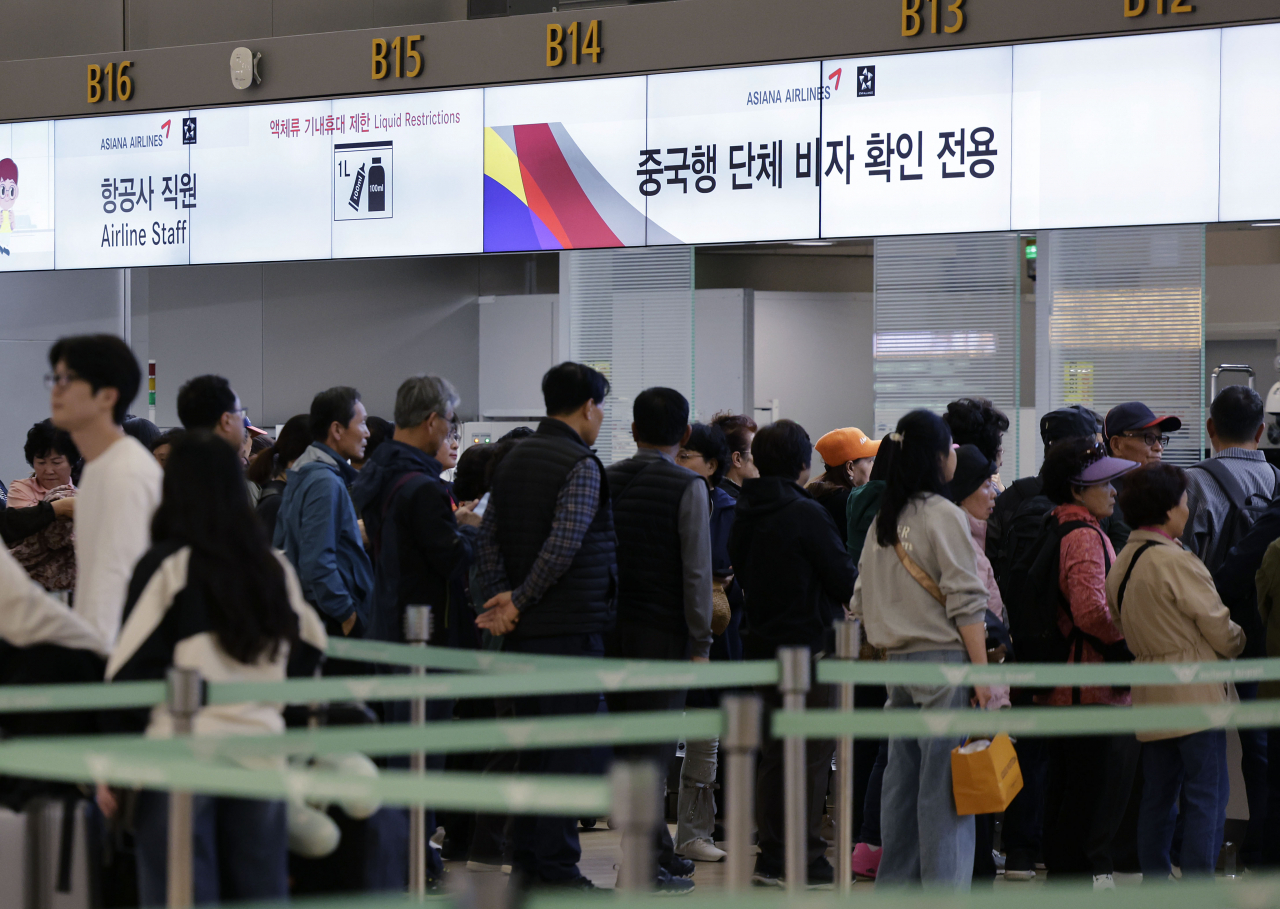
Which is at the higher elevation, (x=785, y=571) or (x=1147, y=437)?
(x=1147, y=437)

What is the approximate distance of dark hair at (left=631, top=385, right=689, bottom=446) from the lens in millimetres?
4480

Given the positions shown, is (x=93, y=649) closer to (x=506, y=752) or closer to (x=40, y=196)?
(x=506, y=752)

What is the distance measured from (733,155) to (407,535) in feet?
8.69

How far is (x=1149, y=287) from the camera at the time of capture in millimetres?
5824

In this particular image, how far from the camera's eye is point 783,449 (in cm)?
455

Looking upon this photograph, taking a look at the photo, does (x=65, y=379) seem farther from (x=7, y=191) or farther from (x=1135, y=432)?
(x=7, y=191)

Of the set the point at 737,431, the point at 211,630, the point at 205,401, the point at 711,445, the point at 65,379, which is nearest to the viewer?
the point at 211,630

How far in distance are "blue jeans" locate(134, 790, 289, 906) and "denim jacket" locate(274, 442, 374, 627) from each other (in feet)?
6.49

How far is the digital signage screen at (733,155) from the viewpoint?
20.3 feet

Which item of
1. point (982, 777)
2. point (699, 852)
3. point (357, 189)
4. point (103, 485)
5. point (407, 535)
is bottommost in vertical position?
point (699, 852)

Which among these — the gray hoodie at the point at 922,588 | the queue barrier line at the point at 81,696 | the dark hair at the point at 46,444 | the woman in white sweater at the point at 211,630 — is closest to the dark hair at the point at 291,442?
the dark hair at the point at 46,444

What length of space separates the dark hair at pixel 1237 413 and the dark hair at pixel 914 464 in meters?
1.59

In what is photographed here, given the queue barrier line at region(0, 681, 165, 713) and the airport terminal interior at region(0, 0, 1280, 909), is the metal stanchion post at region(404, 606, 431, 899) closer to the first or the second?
the airport terminal interior at region(0, 0, 1280, 909)

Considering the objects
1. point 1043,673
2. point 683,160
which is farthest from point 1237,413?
point 683,160
